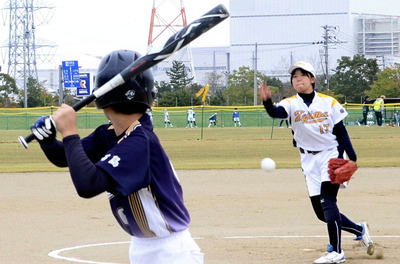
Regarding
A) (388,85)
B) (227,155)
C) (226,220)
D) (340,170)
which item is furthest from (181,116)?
(340,170)

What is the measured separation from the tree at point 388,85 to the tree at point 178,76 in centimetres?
2227

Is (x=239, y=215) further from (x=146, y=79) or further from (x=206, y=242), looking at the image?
(x=146, y=79)

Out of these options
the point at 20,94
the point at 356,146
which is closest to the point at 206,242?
the point at 356,146

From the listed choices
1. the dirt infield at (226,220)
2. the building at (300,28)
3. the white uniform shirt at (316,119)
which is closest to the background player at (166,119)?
the dirt infield at (226,220)

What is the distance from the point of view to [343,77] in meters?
75.1

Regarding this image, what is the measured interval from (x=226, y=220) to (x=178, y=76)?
2914 inches

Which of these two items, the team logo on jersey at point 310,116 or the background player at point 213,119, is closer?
the team logo on jersey at point 310,116

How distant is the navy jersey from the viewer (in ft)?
11.4

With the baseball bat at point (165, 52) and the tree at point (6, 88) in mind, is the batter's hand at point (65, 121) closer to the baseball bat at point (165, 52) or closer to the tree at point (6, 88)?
the baseball bat at point (165, 52)

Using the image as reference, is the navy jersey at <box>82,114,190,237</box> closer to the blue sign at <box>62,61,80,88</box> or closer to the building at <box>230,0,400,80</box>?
the blue sign at <box>62,61,80,88</box>

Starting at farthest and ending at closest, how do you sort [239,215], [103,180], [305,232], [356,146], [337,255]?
[356,146] < [239,215] < [305,232] < [337,255] < [103,180]

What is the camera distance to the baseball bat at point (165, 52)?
349 cm

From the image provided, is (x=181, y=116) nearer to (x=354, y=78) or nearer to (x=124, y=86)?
(x=354, y=78)

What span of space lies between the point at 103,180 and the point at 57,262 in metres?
4.47
